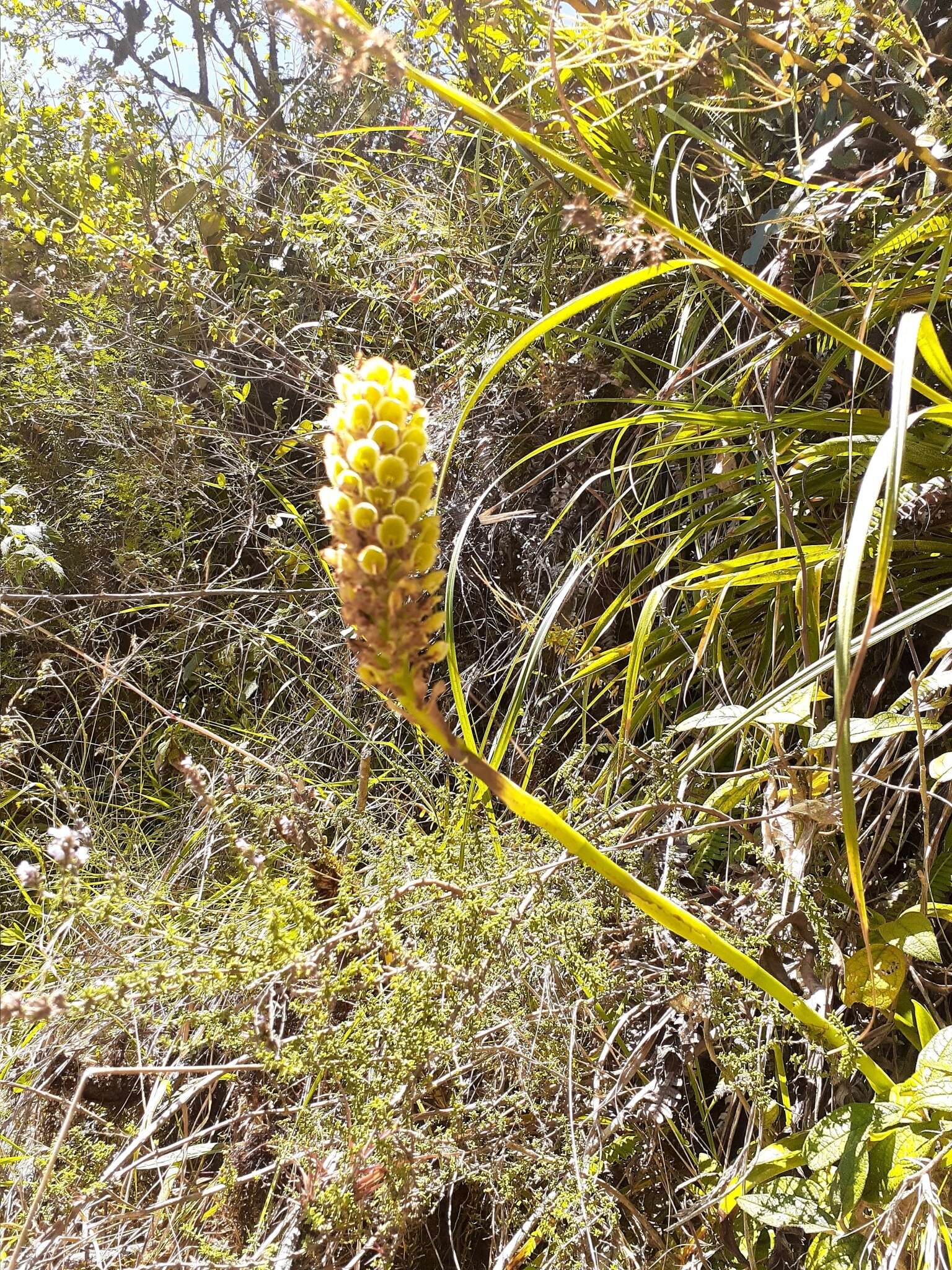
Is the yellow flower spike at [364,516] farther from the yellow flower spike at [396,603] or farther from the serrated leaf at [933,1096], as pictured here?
the serrated leaf at [933,1096]

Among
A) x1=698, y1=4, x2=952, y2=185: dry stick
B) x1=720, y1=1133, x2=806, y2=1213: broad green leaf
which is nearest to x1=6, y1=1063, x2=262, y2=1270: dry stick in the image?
x1=720, y1=1133, x2=806, y2=1213: broad green leaf

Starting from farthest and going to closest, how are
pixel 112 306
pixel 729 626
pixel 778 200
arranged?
1. pixel 112 306
2. pixel 778 200
3. pixel 729 626

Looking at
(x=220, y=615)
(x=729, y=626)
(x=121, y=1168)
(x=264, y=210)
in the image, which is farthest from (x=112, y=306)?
(x=121, y=1168)

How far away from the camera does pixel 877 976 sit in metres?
0.82

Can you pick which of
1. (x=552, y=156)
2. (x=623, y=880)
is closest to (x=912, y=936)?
(x=623, y=880)

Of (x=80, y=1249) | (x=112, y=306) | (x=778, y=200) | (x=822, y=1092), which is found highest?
(x=112, y=306)

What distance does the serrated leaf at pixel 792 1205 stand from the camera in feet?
2.34

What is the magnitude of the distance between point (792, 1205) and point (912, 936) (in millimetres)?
263

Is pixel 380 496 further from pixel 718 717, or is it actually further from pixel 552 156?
Result: pixel 718 717

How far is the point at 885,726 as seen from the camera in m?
0.81

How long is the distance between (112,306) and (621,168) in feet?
4.05

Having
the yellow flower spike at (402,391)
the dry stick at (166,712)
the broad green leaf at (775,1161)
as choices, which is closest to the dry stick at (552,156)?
the yellow flower spike at (402,391)

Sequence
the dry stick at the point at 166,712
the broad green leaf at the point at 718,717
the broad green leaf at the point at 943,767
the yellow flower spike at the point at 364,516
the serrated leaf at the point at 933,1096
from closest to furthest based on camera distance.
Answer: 1. the yellow flower spike at the point at 364,516
2. the serrated leaf at the point at 933,1096
3. the broad green leaf at the point at 943,767
4. the broad green leaf at the point at 718,717
5. the dry stick at the point at 166,712

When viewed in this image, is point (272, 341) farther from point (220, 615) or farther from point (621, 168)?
point (621, 168)
